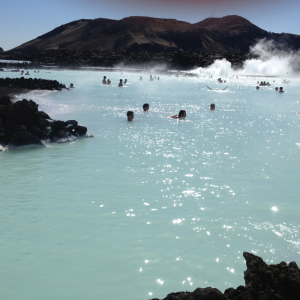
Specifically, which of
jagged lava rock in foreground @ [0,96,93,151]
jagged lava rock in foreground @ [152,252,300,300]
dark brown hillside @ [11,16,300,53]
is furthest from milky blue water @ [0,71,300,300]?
dark brown hillside @ [11,16,300,53]

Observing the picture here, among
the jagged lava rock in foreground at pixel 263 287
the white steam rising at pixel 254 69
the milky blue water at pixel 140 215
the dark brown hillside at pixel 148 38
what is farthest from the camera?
the dark brown hillside at pixel 148 38

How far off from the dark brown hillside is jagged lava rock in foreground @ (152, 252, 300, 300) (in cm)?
15659

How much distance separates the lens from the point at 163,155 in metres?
10.6

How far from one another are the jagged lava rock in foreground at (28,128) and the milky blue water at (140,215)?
1.99 ft

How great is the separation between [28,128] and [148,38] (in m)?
168

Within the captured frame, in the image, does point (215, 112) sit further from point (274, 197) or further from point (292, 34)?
point (292, 34)

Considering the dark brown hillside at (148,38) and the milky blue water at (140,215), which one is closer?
the milky blue water at (140,215)

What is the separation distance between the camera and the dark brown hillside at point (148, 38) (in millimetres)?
158375

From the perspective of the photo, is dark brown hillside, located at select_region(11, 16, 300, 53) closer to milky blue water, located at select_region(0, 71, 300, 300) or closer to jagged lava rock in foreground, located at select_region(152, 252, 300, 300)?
milky blue water, located at select_region(0, 71, 300, 300)

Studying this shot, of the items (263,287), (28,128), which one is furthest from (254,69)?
(263,287)

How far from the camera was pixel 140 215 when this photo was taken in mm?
6180

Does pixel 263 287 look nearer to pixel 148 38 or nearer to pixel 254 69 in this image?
pixel 254 69

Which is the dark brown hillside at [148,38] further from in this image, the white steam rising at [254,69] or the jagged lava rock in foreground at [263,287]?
the jagged lava rock in foreground at [263,287]

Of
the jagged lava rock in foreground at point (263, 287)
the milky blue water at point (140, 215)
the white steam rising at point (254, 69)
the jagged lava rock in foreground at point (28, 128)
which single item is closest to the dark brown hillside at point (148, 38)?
the white steam rising at point (254, 69)
